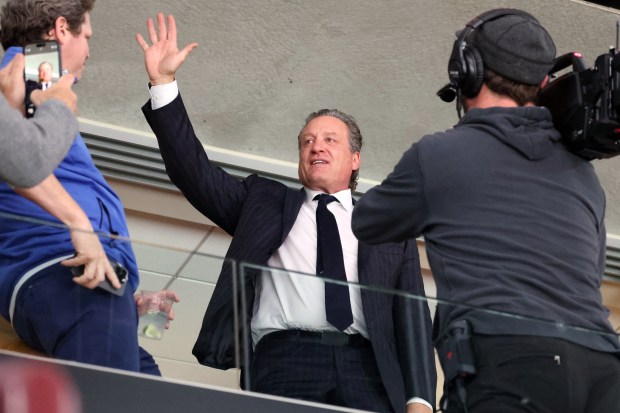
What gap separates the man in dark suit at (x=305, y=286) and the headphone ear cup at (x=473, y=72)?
459mm

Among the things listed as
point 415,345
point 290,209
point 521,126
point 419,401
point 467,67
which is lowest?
point 419,401

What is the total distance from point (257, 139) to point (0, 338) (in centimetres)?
283

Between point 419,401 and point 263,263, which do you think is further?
point 263,263

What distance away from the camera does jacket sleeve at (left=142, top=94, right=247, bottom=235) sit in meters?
3.42

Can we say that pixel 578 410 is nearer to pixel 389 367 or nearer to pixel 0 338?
pixel 389 367

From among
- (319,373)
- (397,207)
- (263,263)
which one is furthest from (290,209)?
(397,207)

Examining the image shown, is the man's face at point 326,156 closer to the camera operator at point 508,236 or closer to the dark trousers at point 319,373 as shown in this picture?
the dark trousers at point 319,373

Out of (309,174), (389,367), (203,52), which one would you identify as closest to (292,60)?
(203,52)

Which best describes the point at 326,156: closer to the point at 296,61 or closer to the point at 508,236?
the point at 508,236

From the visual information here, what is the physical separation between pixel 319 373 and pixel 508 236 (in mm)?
621

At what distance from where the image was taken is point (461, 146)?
262 centimetres

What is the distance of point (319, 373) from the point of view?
292 cm

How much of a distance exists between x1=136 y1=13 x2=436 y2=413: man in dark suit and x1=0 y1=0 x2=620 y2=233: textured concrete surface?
118 cm

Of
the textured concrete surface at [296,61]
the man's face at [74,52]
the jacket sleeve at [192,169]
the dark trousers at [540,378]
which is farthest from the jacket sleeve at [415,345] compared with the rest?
the textured concrete surface at [296,61]
